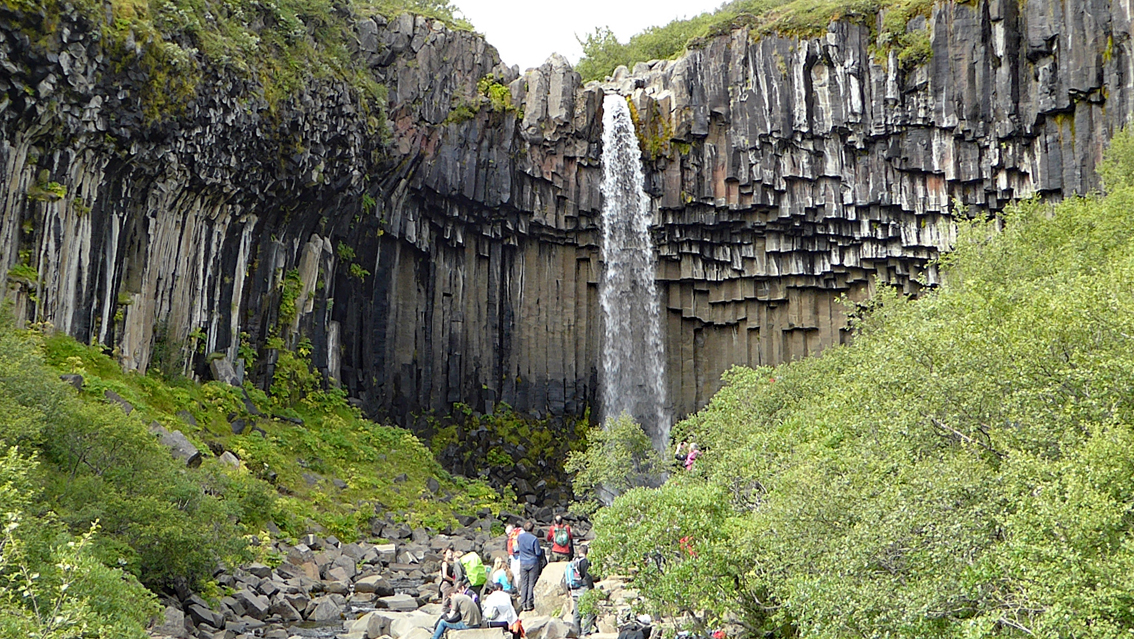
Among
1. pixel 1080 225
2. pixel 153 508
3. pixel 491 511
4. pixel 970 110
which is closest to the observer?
pixel 153 508

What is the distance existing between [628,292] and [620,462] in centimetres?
1434

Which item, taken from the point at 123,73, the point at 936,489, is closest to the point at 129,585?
the point at 936,489

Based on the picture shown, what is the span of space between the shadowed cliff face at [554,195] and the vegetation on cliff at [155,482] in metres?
2.20

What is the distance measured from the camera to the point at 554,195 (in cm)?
3825

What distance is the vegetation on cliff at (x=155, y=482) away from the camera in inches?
423

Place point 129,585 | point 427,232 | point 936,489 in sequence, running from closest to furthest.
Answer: point 936,489
point 129,585
point 427,232

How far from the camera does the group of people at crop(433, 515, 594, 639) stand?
44.5ft

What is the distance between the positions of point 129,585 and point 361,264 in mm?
23659

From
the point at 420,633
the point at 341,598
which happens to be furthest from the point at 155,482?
the point at 341,598

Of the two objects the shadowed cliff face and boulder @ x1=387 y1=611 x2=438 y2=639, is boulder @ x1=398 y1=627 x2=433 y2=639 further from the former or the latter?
the shadowed cliff face

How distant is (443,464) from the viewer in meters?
36.0

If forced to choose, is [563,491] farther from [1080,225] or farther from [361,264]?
[1080,225]

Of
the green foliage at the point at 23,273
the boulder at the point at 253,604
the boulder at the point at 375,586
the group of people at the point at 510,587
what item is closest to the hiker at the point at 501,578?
the group of people at the point at 510,587

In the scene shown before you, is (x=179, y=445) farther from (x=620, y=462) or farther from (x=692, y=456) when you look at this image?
(x=692, y=456)
